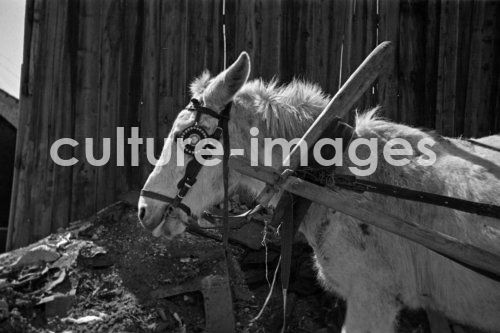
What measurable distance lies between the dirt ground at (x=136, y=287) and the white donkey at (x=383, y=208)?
2023 millimetres

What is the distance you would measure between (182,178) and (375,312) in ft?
4.94

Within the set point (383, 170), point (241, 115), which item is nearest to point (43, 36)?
point (241, 115)

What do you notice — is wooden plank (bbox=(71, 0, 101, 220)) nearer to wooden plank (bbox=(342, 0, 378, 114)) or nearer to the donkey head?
wooden plank (bbox=(342, 0, 378, 114))

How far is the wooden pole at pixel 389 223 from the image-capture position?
9.22 feet

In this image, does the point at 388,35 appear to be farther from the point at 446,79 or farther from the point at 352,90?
the point at 352,90

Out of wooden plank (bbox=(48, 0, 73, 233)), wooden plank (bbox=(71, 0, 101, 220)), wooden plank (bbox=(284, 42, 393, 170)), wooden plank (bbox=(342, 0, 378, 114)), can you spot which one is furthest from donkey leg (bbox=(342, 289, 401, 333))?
wooden plank (bbox=(48, 0, 73, 233))

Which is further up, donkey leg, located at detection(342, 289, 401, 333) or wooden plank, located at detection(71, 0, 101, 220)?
wooden plank, located at detection(71, 0, 101, 220)

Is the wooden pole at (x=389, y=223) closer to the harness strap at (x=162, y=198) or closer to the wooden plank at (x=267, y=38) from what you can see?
the harness strap at (x=162, y=198)

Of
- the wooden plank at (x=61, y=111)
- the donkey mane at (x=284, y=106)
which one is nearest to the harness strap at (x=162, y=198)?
the donkey mane at (x=284, y=106)

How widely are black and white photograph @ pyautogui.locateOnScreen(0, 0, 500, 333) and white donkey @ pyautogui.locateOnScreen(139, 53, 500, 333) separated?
0.01m

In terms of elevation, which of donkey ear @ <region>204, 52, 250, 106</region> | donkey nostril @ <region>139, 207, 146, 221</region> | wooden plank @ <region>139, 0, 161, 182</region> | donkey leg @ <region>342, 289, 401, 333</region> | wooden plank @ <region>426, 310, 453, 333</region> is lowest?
wooden plank @ <region>426, 310, 453, 333</region>

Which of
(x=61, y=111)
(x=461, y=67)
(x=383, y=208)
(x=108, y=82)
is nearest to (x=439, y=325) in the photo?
(x=383, y=208)

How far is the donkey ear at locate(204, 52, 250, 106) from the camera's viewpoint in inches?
132

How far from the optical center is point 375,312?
3.24 meters
